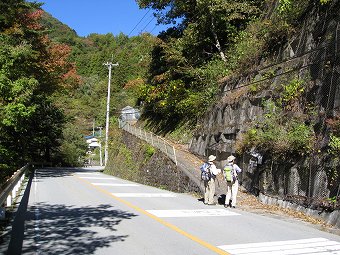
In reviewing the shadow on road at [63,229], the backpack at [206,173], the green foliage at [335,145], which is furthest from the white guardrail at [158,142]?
the green foliage at [335,145]

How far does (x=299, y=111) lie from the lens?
14.0 meters

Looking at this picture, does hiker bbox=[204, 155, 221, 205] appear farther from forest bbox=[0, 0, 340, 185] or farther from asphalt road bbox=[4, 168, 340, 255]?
forest bbox=[0, 0, 340, 185]

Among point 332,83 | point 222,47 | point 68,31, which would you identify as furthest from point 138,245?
point 68,31

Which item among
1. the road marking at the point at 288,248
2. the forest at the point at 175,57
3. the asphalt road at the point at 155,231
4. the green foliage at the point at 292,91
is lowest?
the road marking at the point at 288,248

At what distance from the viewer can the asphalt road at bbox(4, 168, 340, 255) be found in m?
7.15

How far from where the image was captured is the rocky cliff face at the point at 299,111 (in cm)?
1145

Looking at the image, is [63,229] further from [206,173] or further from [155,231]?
[206,173]

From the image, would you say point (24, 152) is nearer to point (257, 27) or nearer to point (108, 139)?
point (108, 139)

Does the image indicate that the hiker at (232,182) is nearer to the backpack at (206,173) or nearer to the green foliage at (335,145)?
the backpack at (206,173)

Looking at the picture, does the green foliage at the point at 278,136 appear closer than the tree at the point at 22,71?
Yes

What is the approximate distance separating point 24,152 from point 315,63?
27636 mm

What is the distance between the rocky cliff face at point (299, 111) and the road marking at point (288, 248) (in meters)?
2.69

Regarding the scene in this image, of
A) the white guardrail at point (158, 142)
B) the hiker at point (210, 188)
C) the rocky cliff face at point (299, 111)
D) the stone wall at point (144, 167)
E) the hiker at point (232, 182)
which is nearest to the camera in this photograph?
the rocky cliff face at point (299, 111)

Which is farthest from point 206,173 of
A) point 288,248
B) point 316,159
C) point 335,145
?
point 288,248
